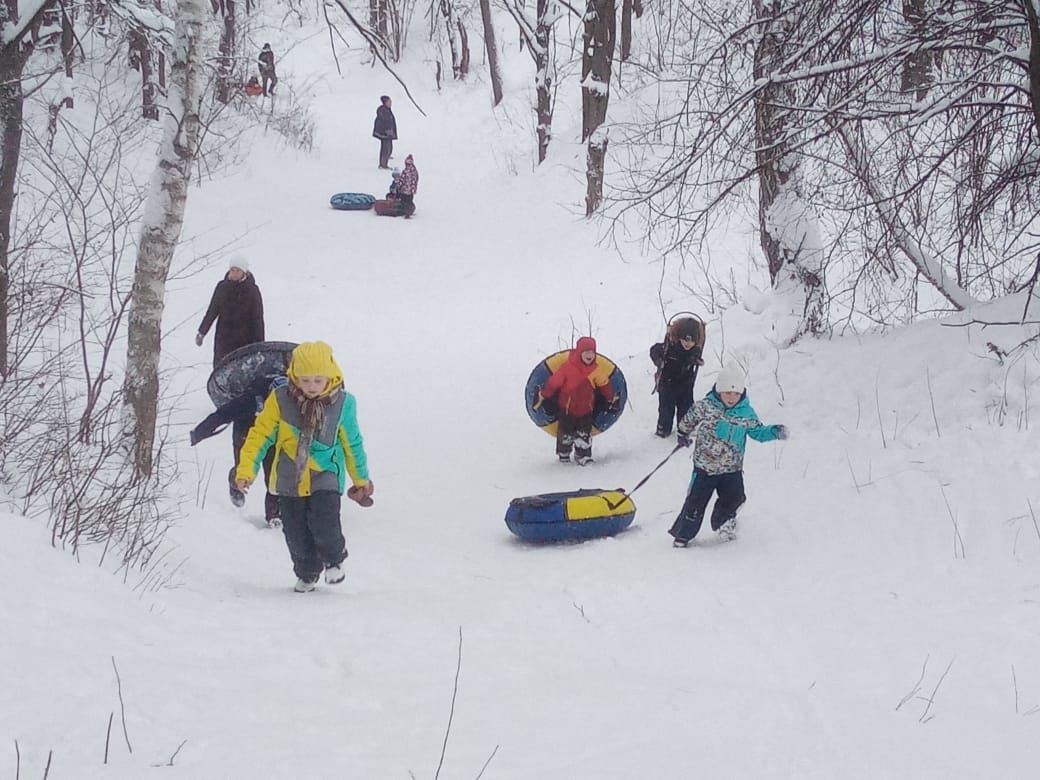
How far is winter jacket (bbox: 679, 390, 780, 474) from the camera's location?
18.8ft

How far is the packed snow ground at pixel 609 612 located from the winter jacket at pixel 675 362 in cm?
66

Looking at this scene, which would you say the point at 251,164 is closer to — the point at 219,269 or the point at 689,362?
the point at 219,269

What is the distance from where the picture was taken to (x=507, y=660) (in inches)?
148

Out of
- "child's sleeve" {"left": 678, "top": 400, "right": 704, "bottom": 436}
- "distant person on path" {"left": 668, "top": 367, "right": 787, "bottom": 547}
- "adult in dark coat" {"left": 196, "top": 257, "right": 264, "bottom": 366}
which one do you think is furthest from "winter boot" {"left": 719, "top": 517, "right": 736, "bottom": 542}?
"adult in dark coat" {"left": 196, "top": 257, "right": 264, "bottom": 366}

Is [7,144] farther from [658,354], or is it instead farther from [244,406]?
[658,354]

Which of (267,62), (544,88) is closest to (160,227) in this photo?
(544,88)

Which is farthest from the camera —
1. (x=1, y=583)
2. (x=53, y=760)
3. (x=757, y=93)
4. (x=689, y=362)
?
(x=689, y=362)

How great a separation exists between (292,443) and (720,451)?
109 inches

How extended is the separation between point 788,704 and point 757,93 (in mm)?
4014

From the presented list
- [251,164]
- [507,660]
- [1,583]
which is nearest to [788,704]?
[507,660]

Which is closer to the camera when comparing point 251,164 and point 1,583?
point 1,583

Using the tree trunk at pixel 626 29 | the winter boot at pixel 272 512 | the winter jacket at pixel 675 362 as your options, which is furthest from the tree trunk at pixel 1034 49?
the tree trunk at pixel 626 29

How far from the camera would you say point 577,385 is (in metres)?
7.95

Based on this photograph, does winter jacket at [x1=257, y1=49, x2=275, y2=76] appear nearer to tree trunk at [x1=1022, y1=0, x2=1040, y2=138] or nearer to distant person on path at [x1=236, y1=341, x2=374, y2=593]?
distant person on path at [x1=236, y1=341, x2=374, y2=593]
